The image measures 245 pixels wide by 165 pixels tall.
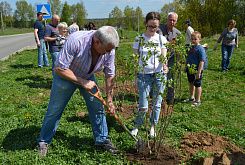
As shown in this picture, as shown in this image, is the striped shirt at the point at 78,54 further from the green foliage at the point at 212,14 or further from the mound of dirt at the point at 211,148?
the green foliage at the point at 212,14

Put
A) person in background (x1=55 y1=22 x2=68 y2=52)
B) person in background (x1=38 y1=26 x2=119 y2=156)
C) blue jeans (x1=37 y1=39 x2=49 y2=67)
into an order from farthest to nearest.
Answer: blue jeans (x1=37 y1=39 x2=49 y2=67)
person in background (x1=55 y1=22 x2=68 y2=52)
person in background (x1=38 y1=26 x2=119 y2=156)

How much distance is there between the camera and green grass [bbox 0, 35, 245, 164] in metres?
3.88

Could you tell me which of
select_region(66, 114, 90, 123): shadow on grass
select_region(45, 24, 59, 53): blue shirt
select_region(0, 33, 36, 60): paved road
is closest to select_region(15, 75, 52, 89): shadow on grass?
select_region(45, 24, 59, 53): blue shirt

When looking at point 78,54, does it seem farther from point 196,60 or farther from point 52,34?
point 52,34

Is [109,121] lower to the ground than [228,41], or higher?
lower

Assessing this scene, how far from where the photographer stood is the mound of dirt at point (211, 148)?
11.9 ft

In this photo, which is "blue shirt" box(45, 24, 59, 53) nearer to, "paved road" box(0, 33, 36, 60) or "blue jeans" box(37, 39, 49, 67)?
"blue jeans" box(37, 39, 49, 67)

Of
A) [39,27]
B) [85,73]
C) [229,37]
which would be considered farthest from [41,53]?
[85,73]

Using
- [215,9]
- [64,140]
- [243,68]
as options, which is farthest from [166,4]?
[64,140]

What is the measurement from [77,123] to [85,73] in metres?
1.61

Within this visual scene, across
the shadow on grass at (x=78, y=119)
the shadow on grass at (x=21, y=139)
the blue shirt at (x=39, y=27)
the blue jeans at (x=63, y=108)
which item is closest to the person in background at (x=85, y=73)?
the blue jeans at (x=63, y=108)

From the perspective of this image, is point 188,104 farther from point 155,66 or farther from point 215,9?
point 215,9

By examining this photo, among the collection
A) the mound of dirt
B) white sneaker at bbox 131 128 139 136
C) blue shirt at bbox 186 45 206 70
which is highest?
blue shirt at bbox 186 45 206 70

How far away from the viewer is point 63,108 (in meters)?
3.83
